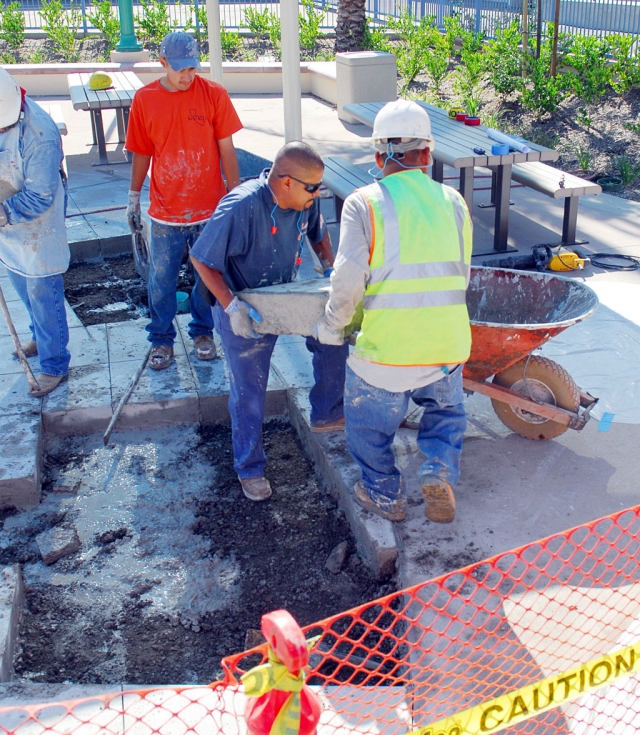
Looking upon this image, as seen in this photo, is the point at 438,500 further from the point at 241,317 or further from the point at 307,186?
the point at 307,186

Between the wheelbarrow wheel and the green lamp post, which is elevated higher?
the green lamp post

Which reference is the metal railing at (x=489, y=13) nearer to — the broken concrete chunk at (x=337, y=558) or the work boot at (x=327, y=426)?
the work boot at (x=327, y=426)

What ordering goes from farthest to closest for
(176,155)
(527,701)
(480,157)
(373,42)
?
1. (373,42)
2. (480,157)
3. (176,155)
4. (527,701)

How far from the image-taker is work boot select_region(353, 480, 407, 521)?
11.9 feet

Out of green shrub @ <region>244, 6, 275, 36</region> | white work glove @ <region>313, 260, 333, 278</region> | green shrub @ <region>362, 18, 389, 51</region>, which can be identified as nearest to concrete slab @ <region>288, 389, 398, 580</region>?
white work glove @ <region>313, 260, 333, 278</region>

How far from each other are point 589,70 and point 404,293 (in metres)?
10.1

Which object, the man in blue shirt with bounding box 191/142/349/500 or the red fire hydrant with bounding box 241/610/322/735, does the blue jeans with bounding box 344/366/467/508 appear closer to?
the man in blue shirt with bounding box 191/142/349/500

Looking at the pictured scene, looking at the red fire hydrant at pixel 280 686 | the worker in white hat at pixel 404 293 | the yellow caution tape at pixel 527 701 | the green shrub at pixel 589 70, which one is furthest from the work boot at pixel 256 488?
the green shrub at pixel 589 70

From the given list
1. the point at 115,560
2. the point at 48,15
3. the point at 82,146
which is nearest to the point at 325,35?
the point at 48,15

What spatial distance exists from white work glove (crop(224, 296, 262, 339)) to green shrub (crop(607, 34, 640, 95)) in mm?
9708

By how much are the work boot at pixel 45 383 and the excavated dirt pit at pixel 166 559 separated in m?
0.33

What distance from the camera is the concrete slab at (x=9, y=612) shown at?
9.87 ft

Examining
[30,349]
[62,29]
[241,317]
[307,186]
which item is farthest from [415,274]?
[62,29]

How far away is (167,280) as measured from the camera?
5.01 meters
